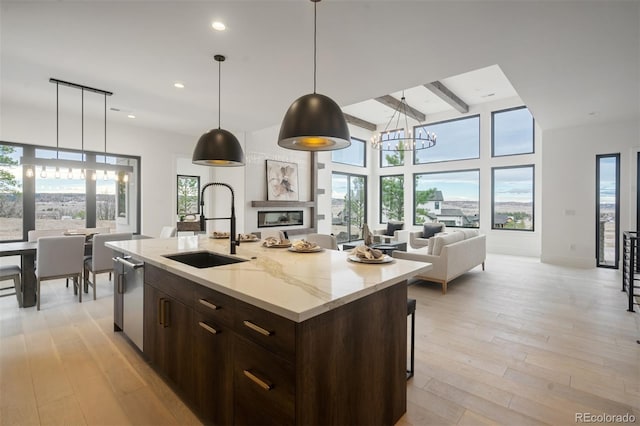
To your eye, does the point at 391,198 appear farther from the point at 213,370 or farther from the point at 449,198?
the point at 213,370

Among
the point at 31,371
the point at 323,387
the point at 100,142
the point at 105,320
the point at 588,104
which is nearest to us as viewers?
the point at 323,387

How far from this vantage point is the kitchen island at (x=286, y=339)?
4.14ft

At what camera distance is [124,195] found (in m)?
6.14

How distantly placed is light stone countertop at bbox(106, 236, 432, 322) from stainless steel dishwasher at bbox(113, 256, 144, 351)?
0.13 m

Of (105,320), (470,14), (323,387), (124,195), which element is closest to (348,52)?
(470,14)

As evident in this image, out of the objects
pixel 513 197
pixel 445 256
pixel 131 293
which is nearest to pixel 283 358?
pixel 131 293

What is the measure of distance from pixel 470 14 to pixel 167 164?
233 inches

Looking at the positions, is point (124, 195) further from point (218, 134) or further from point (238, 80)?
point (218, 134)

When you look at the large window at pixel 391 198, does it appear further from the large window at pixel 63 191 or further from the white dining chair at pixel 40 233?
the white dining chair at pixel 40 233

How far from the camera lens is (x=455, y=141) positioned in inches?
350

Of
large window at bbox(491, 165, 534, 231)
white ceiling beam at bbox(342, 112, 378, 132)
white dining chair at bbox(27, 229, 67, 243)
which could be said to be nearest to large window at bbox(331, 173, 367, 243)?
white ceiling beam at bbox(342, 112, 378, 132)

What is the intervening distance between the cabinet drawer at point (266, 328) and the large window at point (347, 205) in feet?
25.4

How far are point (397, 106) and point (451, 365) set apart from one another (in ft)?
21.6

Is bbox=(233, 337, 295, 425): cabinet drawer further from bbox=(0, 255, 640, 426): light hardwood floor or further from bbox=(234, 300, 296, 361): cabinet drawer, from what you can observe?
bbox=(0, 255, 640, 426): light hardwood floor
